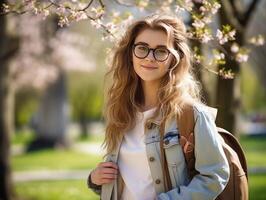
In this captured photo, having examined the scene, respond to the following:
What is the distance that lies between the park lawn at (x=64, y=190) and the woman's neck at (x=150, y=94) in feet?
23.4

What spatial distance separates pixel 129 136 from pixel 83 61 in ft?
79.1

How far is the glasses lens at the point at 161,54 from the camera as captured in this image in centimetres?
322

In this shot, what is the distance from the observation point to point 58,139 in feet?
96.5

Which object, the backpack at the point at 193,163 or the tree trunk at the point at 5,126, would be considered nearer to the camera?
the backpack at the point at 193,163

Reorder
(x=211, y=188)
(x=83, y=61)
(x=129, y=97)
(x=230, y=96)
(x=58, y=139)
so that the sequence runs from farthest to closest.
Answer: (x=58, y=139)
(x=83, y=61)
(x=230, y=96)
(x=129, y=97)
(x=211, y=188)

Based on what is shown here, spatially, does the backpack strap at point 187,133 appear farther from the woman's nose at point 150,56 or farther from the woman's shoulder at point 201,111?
the woman's nose at point 150,56

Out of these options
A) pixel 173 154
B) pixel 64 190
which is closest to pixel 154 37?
pixel 173 154

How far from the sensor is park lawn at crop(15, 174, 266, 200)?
37.4ft

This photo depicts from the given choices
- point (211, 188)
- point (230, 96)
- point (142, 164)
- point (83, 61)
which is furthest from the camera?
point (83, 61)

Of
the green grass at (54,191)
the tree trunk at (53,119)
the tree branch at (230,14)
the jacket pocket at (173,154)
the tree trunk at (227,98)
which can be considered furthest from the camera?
the tree trunk at (53,119)

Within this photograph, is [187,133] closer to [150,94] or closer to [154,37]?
[150,94]

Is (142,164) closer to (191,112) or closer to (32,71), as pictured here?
(191,112)

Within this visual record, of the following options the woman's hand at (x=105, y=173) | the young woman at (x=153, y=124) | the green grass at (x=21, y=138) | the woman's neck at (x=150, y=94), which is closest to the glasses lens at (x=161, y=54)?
the young woman at (x=153, y=124)

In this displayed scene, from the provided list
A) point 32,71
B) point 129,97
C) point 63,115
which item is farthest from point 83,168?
point 129,97
